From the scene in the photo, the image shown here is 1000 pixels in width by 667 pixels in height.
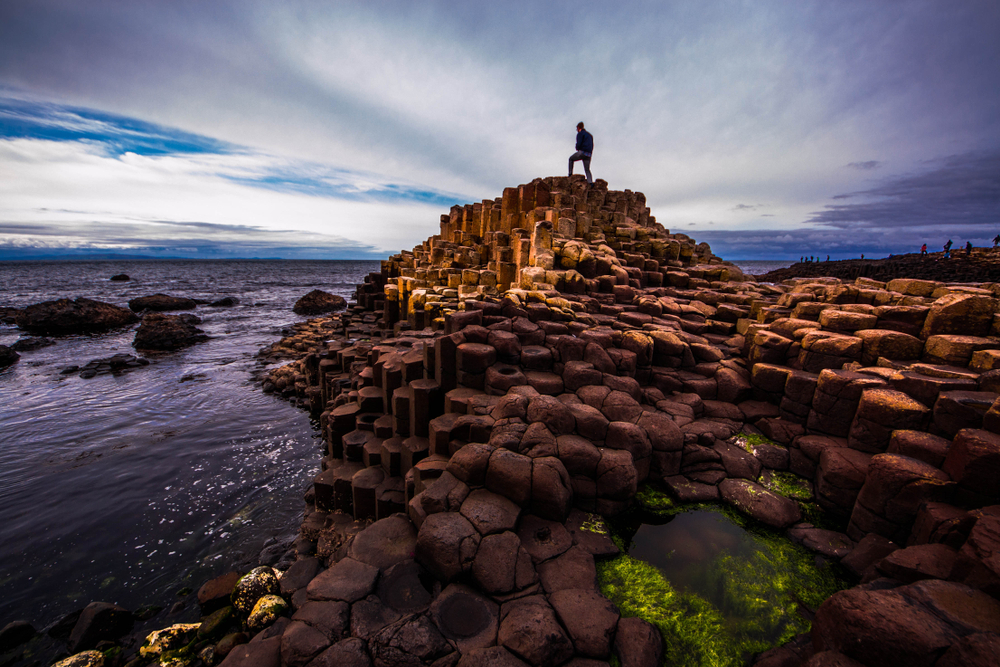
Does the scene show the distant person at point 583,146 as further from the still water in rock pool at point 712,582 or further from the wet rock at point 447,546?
the wet rock at point 447,546

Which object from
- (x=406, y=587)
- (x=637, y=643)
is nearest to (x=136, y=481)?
(x=406, y=587)

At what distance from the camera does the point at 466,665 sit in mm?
3588

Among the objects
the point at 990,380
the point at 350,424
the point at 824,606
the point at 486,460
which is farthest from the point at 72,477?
the point at 990,380

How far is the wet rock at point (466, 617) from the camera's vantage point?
3.94 m

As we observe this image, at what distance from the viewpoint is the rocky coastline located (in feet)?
12.6

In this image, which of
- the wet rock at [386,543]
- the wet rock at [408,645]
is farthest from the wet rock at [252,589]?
the wet rock at [408,645]

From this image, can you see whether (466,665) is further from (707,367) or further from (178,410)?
(178,410)

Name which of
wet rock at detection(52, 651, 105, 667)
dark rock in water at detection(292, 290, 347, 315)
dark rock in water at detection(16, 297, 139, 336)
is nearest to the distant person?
wet rock at detection(52, 651, 105, 667)

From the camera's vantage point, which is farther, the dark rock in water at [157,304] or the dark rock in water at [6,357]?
the dark rock in water at [157,304]

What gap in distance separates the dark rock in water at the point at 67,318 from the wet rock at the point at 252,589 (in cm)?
3368

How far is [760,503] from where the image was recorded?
6125 millimetres

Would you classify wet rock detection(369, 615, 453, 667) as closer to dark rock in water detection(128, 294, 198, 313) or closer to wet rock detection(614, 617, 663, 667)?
wet rock detection(614, 617, 663, 667)

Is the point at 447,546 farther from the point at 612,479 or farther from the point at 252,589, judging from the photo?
the point at 252,589

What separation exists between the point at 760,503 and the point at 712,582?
6.04 ft
